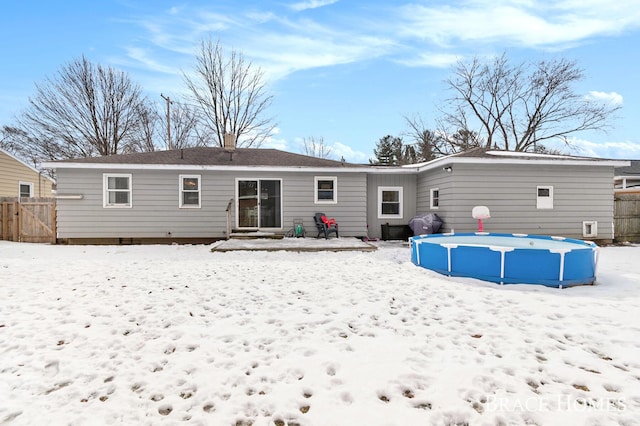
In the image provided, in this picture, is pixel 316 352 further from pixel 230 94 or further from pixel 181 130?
pixel 181 130

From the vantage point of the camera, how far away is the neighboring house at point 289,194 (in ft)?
34.1

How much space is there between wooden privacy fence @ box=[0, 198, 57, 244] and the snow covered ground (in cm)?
819

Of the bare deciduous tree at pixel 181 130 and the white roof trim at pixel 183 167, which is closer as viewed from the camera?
the white roof trim at pixel 183 167

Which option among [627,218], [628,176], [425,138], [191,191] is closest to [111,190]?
[191,191]

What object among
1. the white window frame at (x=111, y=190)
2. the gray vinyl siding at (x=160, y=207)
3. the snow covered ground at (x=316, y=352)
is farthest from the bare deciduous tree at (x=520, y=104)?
the white window frame at (x=111, y=190)

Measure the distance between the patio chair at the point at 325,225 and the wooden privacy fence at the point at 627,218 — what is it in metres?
10.4

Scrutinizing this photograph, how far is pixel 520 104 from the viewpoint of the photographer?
23.2 m

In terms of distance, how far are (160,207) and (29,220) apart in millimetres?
5872

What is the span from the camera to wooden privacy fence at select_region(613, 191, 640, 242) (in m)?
11.4

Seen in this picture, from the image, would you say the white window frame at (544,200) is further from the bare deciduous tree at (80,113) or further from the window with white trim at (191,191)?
the bare deciduous tree at (80,113)

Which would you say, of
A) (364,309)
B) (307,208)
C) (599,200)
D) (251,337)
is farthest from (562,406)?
(599,200)

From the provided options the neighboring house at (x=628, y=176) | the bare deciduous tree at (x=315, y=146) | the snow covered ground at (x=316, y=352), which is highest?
the bare deciduous tree at (x=315, y=146)

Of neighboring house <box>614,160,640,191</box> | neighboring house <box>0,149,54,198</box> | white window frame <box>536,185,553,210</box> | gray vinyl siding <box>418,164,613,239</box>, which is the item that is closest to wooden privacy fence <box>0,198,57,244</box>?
neighboring house <box>0,149,54,198</box>

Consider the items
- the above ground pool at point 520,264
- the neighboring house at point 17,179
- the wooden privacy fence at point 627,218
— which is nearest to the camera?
the above ground pool at point 520,264
